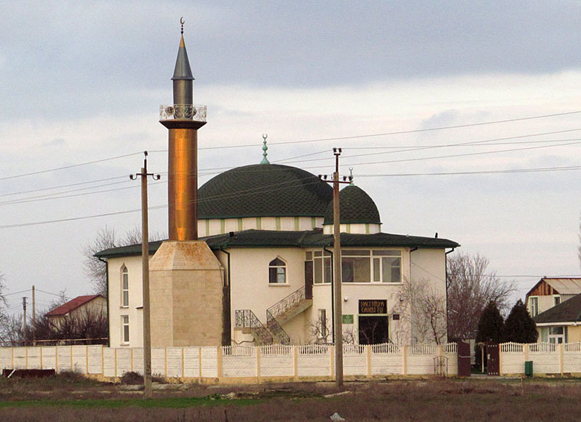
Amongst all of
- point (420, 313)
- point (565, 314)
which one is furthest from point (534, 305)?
point (420, 313)

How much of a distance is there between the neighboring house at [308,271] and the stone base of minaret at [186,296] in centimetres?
44

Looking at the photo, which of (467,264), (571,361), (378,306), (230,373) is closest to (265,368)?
(230,373)

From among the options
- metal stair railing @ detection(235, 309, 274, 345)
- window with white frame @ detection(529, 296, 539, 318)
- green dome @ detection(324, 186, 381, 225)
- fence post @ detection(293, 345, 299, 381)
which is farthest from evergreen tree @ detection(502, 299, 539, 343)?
window with white frame @ detection(529, 296, 539, 318)

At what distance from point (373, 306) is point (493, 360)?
666 centimetres

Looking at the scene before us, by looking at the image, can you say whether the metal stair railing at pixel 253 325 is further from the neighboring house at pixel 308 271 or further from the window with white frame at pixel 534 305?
the window with white frame at pixel 534 305

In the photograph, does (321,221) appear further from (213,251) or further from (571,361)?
(571,361)

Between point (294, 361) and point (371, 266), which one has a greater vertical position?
point (371, 266)

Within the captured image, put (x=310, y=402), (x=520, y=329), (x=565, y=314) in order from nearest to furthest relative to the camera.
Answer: (x=310, y=402), (x=520, y=329), (x=565, y=314)

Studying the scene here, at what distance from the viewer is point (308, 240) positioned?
51531 millimetres

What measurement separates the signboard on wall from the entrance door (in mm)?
287

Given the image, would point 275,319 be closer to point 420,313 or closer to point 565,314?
point 420,313

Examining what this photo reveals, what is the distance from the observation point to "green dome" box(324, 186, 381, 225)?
167ft

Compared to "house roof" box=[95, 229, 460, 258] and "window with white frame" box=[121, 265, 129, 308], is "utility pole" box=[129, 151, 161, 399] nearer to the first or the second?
"house roof" box=[95, 229, 460, 258]

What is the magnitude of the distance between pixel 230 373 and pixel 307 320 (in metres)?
8.99
